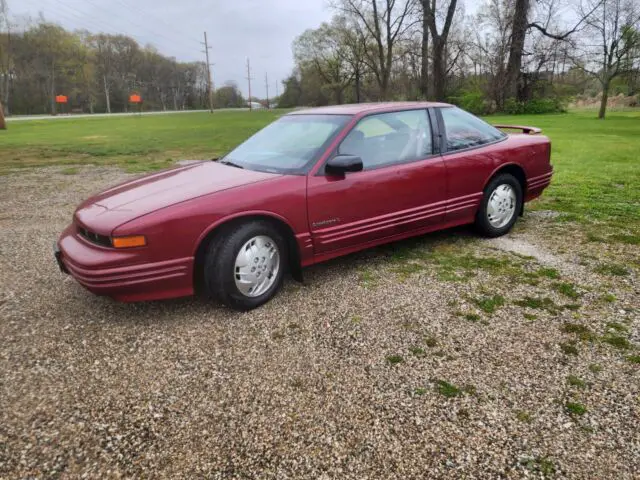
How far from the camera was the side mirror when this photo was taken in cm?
342

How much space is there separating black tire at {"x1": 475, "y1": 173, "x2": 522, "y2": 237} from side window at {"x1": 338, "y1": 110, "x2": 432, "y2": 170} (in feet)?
2.89

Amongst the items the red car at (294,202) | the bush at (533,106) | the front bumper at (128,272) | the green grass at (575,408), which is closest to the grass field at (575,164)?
the red car at (294,202)

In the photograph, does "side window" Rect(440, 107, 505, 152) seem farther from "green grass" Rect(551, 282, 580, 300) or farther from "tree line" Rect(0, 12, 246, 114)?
"tree line" Rect(0, 12, 246, 114)

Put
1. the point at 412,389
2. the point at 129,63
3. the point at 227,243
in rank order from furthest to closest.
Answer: the point at 129,63 < the point at 227,243 < the point at 412,389

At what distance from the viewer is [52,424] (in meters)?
2.19

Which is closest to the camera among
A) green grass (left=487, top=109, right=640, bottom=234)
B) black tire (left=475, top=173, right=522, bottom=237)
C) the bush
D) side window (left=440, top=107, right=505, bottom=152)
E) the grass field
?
side window (left=440, top=107, right=505, bottom=152)

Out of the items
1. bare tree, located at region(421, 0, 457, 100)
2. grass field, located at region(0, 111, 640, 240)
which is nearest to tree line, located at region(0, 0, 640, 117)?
bare tree, located at region(421, 0, 457, 100)

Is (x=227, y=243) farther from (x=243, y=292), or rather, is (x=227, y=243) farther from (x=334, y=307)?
(x=334, y=307)

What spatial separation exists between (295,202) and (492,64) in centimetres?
3855

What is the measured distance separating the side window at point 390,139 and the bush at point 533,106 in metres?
35.2

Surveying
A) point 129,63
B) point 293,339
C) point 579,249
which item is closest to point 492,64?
point 579,249

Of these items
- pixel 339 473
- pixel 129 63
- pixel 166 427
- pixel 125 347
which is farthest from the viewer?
pixel 129 63

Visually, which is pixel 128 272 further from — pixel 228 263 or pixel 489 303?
pixel 489 303

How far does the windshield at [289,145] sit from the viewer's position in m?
3.63
